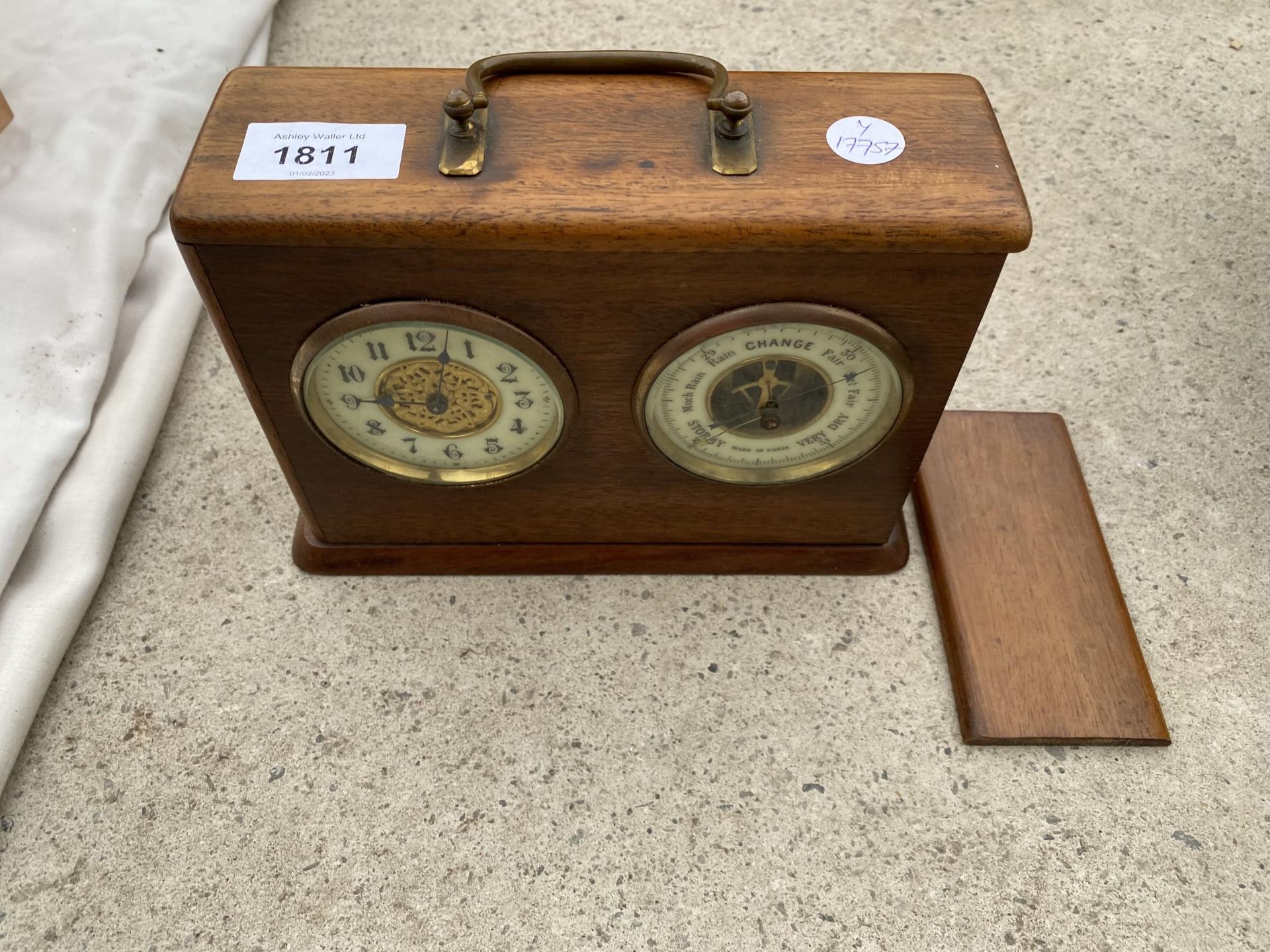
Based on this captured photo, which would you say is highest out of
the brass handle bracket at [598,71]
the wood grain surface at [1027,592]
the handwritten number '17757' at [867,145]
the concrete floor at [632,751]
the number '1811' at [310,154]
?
the brass handle bracket at [598,71]

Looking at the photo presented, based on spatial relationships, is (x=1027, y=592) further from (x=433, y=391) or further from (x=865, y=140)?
(x=433, y=391)

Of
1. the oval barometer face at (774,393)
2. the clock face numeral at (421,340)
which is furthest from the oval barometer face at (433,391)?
the oval barometer face at (774,393)

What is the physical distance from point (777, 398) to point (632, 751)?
39 centimetres

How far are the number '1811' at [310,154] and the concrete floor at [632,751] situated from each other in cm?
52

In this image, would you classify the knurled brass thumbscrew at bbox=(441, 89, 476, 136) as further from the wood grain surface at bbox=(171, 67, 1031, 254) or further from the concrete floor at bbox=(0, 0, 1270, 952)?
the concrete floor at bbox=(0, 0, 1270, 952)

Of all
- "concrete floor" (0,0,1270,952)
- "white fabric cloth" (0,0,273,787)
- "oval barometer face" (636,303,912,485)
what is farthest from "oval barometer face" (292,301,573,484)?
"white fabric cloth" (0,0,273,787)

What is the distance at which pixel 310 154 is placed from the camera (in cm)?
84

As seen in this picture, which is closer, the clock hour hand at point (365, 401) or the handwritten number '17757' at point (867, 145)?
the handwritten number '17757' at point (867, 145)

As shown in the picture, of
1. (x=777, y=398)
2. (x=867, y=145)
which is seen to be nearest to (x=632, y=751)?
(x=777, y=398)

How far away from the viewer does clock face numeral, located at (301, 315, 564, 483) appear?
91 centimetres

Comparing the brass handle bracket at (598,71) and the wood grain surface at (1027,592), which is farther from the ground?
the brass handle bracket at (598,71)

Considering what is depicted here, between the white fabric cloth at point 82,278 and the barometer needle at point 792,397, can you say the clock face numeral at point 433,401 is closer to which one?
the barometer needle at point 792,397

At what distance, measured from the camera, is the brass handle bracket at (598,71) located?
828 millimetres

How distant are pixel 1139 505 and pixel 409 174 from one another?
0.94m
